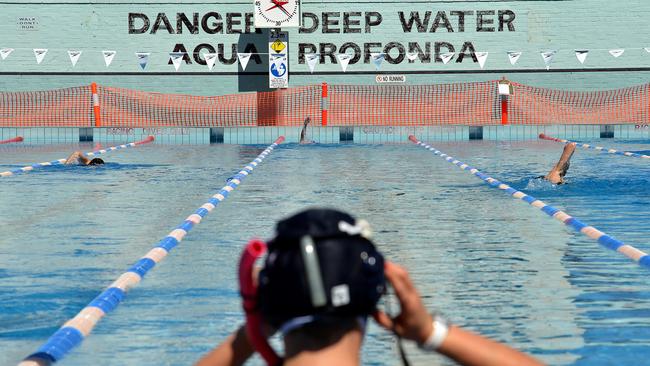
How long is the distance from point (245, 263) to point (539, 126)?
2755 centimetres

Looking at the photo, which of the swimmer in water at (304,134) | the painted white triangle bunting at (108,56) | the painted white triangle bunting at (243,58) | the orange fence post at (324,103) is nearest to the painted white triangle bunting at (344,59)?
the orange fence post at (324,103)

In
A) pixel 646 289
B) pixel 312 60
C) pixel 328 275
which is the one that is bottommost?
pixel 646 289

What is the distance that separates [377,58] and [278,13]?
280 centimetres

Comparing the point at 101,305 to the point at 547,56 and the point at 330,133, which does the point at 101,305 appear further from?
the point at 547,56

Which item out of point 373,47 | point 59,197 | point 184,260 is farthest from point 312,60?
point 184,260

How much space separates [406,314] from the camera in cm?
278

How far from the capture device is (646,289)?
7695 mm

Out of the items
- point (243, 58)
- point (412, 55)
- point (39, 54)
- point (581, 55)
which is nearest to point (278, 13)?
point (243, 58)

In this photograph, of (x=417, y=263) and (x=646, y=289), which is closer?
(x=646, y=289)

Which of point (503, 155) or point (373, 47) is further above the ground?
point (373, 47)

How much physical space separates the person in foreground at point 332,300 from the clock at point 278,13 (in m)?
29.0

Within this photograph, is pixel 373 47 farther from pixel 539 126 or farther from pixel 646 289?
pixel 646 289

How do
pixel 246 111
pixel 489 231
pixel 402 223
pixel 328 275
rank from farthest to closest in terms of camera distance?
pixel 246 111 < pixel 402 223 < pixel 489 231 < pixel 328 275

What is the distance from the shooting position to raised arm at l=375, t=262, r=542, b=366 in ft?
9.07
